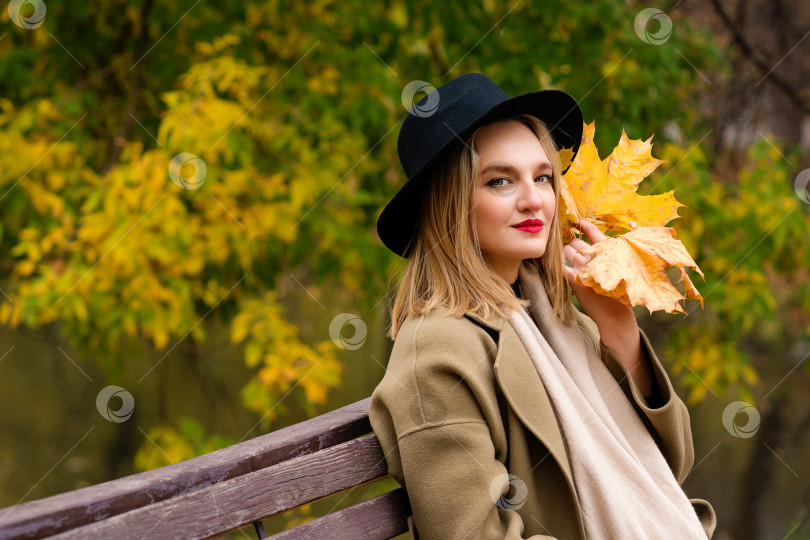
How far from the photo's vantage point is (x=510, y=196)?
1883mm

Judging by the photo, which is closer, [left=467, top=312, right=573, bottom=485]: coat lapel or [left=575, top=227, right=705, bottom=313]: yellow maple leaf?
[left=467, top=312, right=573, bottom=485]: coat lapel

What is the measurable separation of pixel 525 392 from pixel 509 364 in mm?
65

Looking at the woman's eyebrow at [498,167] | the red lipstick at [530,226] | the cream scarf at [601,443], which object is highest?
the woman's eyebrow at [498,167]

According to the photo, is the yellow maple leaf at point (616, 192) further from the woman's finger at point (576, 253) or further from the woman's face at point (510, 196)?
the woman's face at point (510, 196)

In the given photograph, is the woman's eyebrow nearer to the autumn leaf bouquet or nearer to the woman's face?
the woman's face

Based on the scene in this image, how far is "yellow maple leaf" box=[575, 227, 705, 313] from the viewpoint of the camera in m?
1.80

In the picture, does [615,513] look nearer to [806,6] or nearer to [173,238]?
[173,238]

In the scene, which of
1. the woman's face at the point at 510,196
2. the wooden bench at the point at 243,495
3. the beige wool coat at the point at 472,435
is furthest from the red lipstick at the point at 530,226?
the wooden bench at the point at 243,495

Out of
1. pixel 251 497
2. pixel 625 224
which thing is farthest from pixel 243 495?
pixel 625 224

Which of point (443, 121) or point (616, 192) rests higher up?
point (443, 121)

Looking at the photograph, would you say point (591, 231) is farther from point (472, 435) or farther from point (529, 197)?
point (472, 435)

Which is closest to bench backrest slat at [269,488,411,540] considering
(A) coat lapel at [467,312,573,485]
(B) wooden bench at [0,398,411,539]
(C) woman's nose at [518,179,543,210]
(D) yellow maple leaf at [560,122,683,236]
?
(B) wooden bench at [0,398,411,539]

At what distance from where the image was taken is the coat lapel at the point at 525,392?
5.41ft

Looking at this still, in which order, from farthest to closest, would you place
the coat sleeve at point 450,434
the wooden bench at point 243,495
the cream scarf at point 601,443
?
the cream scarf at point 601,443 < the coat sleeve at point 450,434 < the wooden bench at point 243,495
